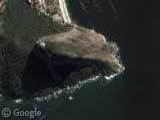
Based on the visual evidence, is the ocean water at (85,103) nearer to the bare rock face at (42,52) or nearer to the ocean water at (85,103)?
the ocean water at (85,103)

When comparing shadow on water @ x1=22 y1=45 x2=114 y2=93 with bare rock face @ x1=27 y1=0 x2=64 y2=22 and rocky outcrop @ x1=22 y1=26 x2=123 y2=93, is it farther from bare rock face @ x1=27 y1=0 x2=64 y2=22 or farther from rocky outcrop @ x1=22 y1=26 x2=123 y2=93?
bare rock face @ x1=27 y1=0 x2=64 y2=22

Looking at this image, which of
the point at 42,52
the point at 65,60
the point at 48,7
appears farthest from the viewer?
the point at 48,7

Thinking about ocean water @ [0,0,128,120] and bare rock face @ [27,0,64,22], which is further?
bare rock face @ [27,0,64,22]

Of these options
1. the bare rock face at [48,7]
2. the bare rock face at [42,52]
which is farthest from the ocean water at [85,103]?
the bare rock face at [48,7]

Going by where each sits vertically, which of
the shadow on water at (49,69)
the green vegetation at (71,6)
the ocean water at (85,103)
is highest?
the green vegetation at (71,6)

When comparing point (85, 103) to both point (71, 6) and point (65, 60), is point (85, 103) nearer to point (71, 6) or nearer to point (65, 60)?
point (65, 60)

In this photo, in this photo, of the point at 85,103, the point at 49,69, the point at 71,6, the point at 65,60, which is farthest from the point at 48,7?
the point at 85,103

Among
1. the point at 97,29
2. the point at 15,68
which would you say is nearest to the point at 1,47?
the point at 15,68

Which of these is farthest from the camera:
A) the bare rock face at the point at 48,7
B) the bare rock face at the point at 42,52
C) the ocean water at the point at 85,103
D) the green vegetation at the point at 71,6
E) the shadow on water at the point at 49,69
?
the green vegetation at the point at 71,6

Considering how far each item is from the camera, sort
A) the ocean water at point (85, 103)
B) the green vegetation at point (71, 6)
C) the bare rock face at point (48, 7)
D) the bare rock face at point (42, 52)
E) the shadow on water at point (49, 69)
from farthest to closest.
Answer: the green vegetation at point (71, 6), the bare rock face at point (48, 7), the ocean water at point (85, 103), the shadow on water at point (49, 69), the bare rock face at point (42, 52)

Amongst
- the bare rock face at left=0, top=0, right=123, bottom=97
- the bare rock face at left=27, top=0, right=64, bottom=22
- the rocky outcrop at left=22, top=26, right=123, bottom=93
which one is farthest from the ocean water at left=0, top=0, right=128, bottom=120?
the bare rock face at left=27, top=0, right=64, bottom=22

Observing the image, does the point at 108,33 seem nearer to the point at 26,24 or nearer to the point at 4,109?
the point at 26,24
